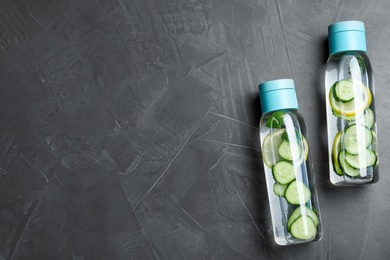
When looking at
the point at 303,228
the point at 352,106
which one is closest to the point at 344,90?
the point at 352,106

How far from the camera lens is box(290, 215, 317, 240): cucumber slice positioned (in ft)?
3.34

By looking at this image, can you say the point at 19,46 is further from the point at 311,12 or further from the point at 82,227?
the point at 311,12

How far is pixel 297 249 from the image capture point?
1.10m

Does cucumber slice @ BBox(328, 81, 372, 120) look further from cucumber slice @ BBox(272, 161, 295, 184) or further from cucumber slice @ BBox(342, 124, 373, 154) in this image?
cucumber slice @ BBox(272, 161, 295, 184)

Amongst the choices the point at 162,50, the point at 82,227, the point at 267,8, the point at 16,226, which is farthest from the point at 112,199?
the point at 267,8

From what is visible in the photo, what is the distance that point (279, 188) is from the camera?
1.03 meters

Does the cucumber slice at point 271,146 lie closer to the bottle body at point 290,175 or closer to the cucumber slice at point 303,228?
the bottle body at point 290,175

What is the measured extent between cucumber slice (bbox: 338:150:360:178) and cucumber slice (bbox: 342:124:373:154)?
2 cm

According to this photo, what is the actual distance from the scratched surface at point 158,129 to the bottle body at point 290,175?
0.17ft

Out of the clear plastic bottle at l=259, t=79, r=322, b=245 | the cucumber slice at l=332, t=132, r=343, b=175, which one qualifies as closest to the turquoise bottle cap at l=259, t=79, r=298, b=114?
the clear plastic bottle at l=259, t=79, r=322, b=245

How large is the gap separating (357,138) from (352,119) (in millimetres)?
34

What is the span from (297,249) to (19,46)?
63cm

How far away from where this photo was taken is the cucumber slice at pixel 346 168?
104cm

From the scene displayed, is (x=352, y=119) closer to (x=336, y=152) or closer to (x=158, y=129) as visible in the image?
(x=336, y=152)
